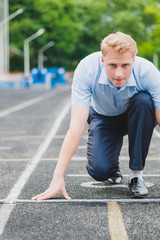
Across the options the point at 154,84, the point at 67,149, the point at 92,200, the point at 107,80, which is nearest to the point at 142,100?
the point at 154,84

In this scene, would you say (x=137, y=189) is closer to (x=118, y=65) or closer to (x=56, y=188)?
(x=56, y=188)

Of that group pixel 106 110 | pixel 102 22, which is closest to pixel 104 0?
pixel 102 22

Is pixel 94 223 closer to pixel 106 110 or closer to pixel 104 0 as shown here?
pixel 106 110

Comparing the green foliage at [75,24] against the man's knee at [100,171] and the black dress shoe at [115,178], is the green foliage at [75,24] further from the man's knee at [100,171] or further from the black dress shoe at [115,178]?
the man's knee at [100,171]

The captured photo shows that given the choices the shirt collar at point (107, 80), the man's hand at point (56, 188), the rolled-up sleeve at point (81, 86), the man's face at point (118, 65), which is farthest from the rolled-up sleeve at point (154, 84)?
the man's hand at point (56, 188)

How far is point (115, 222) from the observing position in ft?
11.9

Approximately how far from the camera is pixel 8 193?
4547 mm

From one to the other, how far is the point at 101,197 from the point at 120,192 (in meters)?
0.28

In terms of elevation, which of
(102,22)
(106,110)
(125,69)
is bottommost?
(102,22)

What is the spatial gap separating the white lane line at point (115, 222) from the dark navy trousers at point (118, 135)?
498 millimetres

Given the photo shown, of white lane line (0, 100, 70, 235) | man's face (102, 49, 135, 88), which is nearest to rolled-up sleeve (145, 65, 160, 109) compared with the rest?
man's face (102, 49, 135, 88)

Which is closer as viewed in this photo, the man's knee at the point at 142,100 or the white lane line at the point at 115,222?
the white lane line at the point at 115,222

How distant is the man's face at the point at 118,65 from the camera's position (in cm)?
383

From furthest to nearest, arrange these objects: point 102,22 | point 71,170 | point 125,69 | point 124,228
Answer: point 102,22 < point 71,170 < point 125,69 < point 124,228
